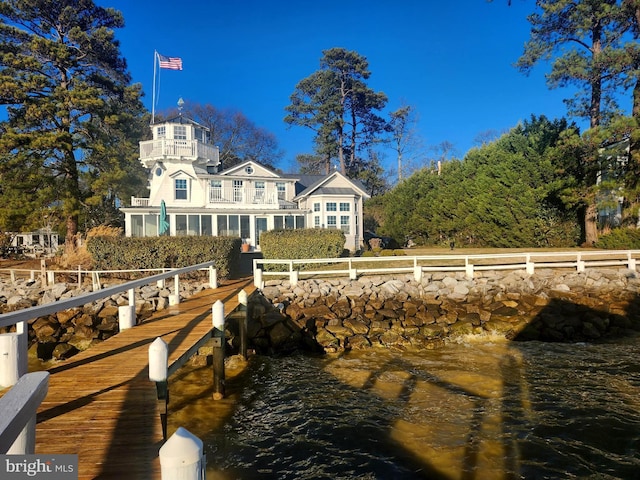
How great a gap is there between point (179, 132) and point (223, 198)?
20.1 ft

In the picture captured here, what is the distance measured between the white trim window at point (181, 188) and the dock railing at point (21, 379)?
1966 centimetres

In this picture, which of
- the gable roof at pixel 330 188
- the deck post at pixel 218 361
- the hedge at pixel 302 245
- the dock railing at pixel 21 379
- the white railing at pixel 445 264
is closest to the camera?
the dock railing at pixel 21 379

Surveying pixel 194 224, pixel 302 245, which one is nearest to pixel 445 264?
pixel 302 245

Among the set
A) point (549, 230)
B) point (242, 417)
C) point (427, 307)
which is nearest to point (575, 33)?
point (549, 230)

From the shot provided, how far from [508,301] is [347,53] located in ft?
124

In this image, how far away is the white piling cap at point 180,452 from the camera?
1.67 m

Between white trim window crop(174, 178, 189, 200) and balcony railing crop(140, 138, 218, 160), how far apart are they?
5.95ft

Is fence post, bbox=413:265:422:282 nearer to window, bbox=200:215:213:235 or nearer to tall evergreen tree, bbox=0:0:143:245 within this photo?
window, bbox=200:215:213:235

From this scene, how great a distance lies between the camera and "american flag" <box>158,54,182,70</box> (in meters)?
28.2

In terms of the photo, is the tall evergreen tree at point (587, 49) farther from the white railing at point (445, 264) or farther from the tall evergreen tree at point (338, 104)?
the tall evergreen tree at point (338, 104)

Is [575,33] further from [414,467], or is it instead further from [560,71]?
[414,467]

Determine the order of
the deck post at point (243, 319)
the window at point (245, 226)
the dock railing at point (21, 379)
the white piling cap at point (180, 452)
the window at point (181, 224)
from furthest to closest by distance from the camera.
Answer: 1. the window at point (245, 226)
2. the window at point (181, 224)
3. the deck post at point (243, 319)
4. the white piling cap at point (180, 452)
5. the dock railing at point (21, 379)

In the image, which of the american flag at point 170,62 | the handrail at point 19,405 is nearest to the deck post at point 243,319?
the handrail at point 19,405

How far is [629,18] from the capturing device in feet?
71.3
